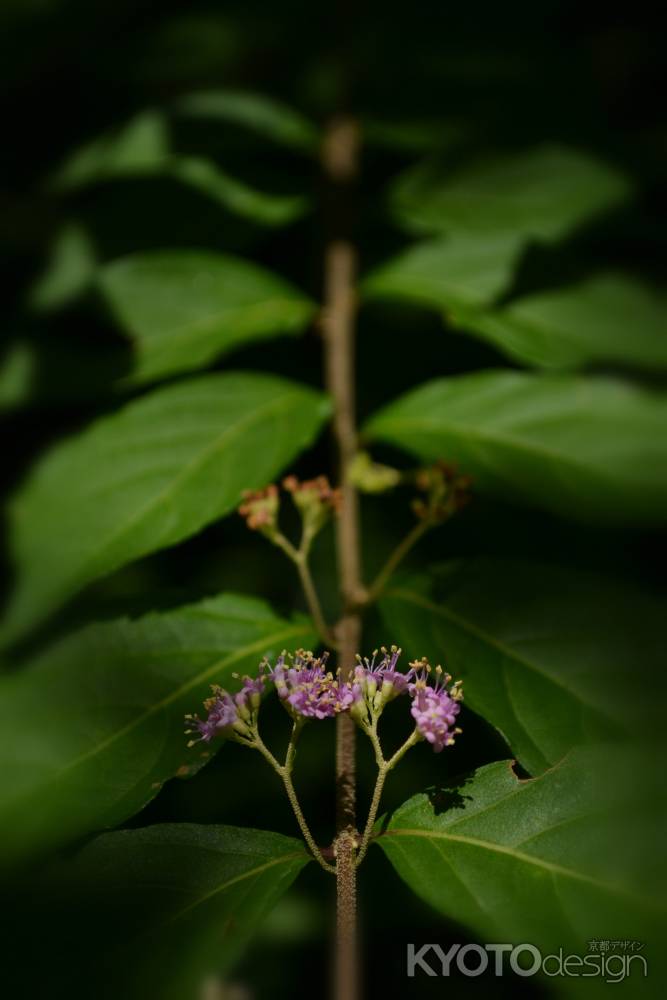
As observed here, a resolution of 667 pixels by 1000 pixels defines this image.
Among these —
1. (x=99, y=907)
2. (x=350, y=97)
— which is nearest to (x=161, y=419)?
(x=99, y=907)

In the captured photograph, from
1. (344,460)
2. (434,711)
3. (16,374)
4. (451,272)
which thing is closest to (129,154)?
(16,374)

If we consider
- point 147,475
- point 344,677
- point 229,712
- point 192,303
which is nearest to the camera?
point 229,712

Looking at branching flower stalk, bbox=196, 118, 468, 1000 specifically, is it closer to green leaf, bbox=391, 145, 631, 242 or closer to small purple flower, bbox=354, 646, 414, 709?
small purple flower, bbox=354, 646, 414, 709

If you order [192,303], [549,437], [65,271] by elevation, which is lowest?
[549,437]

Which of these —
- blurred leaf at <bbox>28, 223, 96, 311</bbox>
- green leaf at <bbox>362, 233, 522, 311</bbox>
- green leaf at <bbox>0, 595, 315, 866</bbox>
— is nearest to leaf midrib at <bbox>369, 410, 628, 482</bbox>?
green leaf at <bbox>362, 233, 522, 311</bbox>

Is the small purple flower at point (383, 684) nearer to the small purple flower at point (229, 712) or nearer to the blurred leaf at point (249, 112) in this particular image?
the small purple flower at point (229, 712)

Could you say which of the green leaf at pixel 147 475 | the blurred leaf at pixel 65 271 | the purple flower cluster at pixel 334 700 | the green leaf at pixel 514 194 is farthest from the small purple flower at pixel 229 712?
the green leaf at pixel 514 194

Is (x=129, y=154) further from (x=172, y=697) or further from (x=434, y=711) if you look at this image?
(x=434, y=711)
